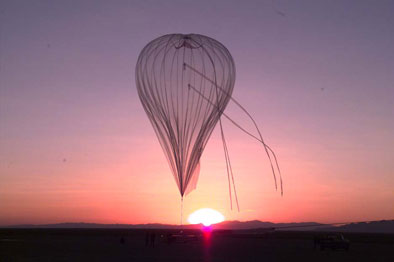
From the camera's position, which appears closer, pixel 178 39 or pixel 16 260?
pixel 178 39

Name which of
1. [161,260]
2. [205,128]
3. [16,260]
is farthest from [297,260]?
[16,260]

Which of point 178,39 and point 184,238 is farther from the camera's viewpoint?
point 184,238

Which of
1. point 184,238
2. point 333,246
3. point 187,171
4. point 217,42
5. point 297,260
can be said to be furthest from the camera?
point 184,238

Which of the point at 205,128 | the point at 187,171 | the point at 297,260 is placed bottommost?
the point at 297,260

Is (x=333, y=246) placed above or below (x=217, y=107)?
below

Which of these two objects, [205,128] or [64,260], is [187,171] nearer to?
[205,128]

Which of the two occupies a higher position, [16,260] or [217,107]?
[217,107]

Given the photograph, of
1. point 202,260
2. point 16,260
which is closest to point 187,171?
point 202,260

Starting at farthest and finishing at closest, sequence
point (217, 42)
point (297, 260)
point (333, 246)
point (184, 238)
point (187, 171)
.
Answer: point (184, 238) → point (333, 246) → point (297, 260) → point (217, 42) → point (187, 171)

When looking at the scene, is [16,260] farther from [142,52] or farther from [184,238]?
[184,238]
